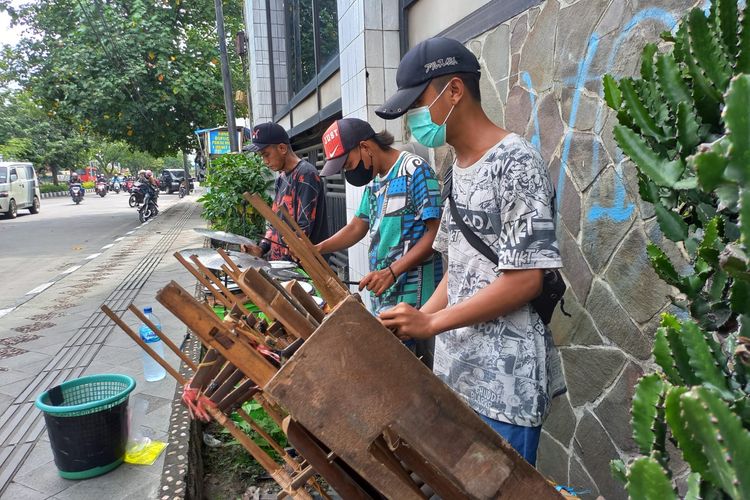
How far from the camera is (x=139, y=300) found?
6.60 meters

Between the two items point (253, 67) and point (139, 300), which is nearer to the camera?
point (139, 300)

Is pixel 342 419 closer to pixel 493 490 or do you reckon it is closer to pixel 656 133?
pixel 493 490

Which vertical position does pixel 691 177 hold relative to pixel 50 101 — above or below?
below

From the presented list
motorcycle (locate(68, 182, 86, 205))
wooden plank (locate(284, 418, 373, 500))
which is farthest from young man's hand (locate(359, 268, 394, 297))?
motorcycle (locate(68, 182, 86, 205))

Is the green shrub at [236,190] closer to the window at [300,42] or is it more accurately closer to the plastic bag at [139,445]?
the window at [300,42]

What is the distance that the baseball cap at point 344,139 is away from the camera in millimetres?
2717

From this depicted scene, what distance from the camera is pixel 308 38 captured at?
886 centimetres

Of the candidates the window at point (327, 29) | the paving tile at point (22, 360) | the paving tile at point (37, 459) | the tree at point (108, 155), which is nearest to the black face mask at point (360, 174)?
the paving tile at point (37, 459)

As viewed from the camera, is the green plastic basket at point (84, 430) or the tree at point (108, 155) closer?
the green plastic basket at point (84, 430)

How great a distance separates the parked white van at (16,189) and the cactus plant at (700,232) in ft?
74.8

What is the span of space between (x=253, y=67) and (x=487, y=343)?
12.6 meters

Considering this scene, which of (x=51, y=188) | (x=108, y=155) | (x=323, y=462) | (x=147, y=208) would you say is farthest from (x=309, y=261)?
(x=108, y=155)

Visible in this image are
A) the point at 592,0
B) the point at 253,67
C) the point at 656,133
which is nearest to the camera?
the point at 656,133

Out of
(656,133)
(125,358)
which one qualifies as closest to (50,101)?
(125,358)
